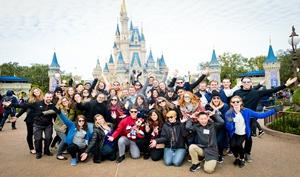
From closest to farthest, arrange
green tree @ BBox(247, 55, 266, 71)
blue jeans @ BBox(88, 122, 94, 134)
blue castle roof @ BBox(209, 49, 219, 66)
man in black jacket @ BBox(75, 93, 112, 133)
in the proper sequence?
blue jeans @ BBox(88, 122, 94, 134) → man in black jacket @ BBox(75, 93, 112, 133) → blue castle roof @ BBox(209, 49, 219, 66) → green tree @ BBox(247, 55, 266, 71)

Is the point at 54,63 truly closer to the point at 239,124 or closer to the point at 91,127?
the point at 91,127

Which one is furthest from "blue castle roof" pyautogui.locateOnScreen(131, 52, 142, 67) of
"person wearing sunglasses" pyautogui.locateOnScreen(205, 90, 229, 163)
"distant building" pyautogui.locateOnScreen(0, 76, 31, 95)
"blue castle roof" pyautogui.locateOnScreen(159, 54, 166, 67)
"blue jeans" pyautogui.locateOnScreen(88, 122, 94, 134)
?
"person wearing sunglasses" pyautogui.locateOnScreen(205, 90, 229, 163)

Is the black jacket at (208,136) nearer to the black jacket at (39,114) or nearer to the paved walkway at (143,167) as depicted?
the paved walkway at (143,167)

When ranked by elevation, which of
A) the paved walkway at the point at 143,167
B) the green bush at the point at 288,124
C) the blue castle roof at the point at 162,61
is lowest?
the paved walkway at the point at 143,167

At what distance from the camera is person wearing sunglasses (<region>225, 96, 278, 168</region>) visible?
16.2ft

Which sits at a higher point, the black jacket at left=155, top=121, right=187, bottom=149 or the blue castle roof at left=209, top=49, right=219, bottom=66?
the blue castle roof at left=209, top=49, right=219, bottom=66

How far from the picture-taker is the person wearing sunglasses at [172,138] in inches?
203

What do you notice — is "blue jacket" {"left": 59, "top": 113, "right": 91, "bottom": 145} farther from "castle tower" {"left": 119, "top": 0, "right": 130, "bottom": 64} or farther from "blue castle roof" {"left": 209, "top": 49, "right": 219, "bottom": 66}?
"castle tower" {"left": 119, "top": 0, "right": 130, "bottom": 64}

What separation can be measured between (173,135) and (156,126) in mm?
484

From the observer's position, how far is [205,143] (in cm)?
483

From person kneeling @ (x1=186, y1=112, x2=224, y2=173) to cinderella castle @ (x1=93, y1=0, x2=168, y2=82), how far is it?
178 feet

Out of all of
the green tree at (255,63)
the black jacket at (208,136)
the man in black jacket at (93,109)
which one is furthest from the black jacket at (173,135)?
the green tree at (255,63)

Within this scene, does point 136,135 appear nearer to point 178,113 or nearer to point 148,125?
point 148,125

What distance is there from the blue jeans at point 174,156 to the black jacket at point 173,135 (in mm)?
95
